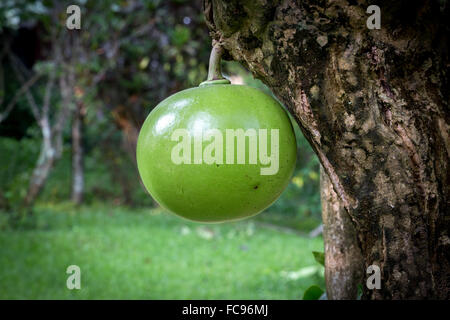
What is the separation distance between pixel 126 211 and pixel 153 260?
130 inches

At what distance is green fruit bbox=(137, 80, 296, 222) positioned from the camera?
38.2 inches

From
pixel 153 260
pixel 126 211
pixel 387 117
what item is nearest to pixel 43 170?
pixel 153 260

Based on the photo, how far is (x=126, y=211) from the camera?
7.74m

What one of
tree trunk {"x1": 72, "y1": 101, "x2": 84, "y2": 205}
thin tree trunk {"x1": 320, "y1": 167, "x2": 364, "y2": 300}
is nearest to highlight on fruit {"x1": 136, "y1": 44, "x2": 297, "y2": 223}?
thin tree trunk {"x1": 320, "y1": 167, "x2": 364, "y2": 300}

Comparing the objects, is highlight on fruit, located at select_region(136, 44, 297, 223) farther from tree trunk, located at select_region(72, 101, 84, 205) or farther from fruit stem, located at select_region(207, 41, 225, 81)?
tree trunk, located at select_region(72, 101, 84, 205)

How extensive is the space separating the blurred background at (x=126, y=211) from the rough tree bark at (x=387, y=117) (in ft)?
6.95

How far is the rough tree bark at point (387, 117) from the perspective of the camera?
89 centimetres

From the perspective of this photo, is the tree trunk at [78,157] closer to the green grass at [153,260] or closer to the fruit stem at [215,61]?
the green grass at [153,260]

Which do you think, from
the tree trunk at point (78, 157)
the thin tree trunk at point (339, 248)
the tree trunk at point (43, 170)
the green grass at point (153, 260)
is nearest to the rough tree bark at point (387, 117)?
the thin tree trunk at point (339, 248)

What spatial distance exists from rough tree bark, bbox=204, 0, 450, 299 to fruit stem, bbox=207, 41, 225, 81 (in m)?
0.20

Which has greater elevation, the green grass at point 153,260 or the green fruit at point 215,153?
the green fruit at point 215,153

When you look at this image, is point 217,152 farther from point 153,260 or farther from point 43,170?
point 43,170

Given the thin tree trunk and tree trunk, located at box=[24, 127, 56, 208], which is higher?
tree trunk, located at box=[24, 127, 56, 208]
